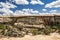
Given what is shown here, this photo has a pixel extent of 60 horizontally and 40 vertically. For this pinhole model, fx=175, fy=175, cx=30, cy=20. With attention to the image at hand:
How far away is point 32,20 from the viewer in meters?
11.1

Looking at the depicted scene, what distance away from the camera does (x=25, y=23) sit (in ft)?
36.9

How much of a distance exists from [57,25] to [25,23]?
204cm

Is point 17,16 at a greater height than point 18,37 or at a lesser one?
greater

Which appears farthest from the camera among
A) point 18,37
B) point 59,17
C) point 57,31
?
point 59,17

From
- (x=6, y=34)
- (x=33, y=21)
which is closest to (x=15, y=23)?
(x=33, y=21)

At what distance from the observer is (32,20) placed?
11.1m

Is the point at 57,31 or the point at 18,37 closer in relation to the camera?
the point at 18,37

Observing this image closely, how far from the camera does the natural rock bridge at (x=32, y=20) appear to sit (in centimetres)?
1091

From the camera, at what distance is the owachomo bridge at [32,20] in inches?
429

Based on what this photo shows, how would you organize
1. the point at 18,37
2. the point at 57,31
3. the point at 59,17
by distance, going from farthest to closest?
Result: the point at 59,17, the point at 57,31, the point at 18,37

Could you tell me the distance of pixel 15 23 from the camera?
1110 centimetres

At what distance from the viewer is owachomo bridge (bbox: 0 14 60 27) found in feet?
35.7

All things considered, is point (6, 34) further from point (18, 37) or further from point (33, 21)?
point (33, 21)

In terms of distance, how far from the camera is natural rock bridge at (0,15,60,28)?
10.9 m
